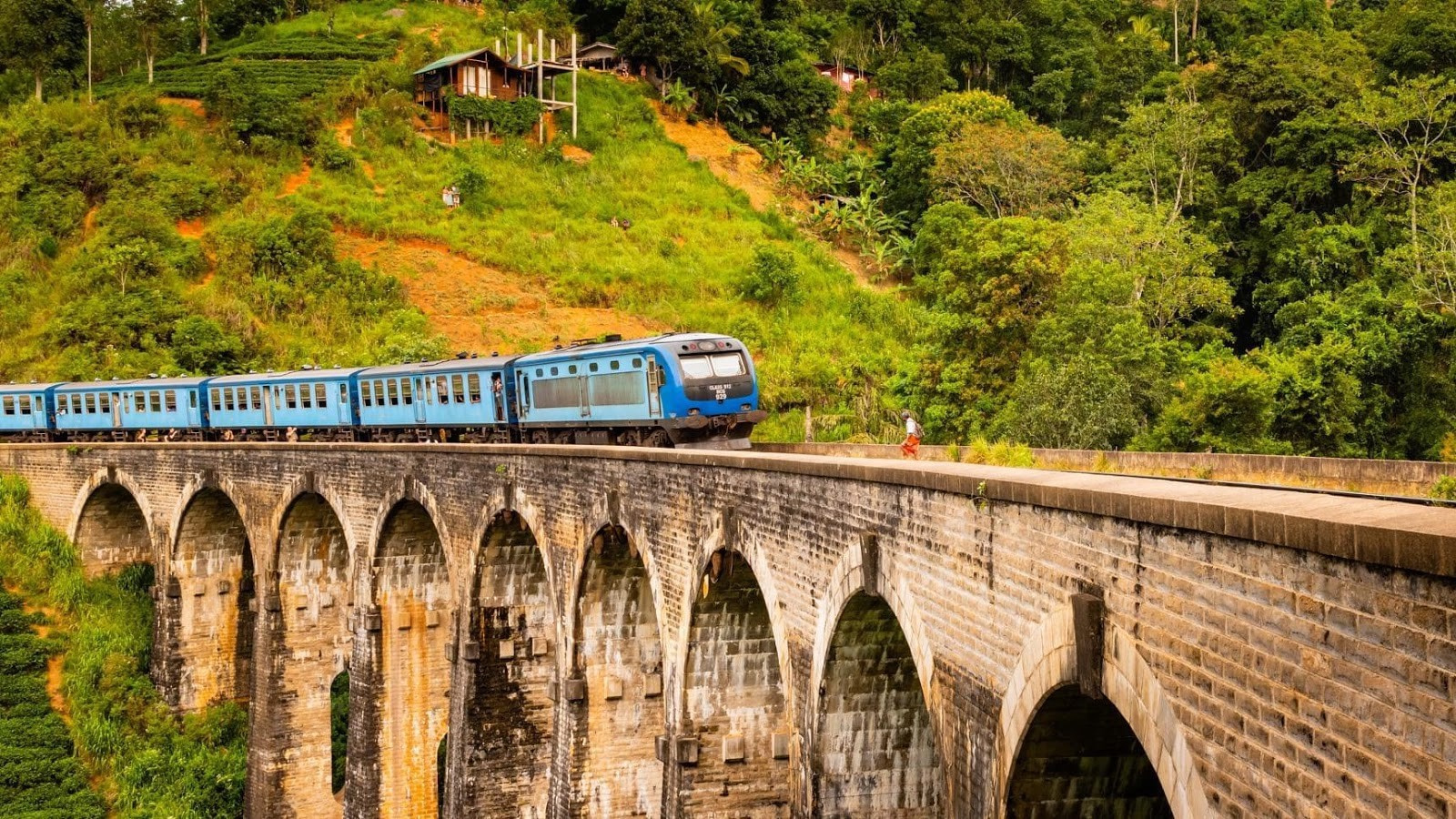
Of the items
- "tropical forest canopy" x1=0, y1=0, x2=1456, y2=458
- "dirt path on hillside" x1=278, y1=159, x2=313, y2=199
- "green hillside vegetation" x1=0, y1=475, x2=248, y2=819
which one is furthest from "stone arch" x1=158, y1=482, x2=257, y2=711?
"dirt path on hillside" x1=278, y1=159, x2=313, y2=199

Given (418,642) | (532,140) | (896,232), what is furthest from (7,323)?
(896,232)

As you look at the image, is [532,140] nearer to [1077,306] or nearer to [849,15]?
[849,15]

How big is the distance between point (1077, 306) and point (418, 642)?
14.9m

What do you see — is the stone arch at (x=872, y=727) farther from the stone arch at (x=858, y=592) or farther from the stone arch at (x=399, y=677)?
the stone arch at (x=399, y=677)

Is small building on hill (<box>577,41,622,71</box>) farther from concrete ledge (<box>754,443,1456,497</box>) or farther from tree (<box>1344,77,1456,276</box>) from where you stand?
concrete ledge (<box>754,443,1456,497</box>)

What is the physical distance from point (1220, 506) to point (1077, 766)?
3.34 metres

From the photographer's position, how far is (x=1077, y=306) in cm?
2809

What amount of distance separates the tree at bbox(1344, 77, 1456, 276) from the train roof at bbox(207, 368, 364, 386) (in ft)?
81.2

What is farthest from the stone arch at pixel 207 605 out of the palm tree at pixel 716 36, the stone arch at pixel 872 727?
the palm tree at pixel 716 36

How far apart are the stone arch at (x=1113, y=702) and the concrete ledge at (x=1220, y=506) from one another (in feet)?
2.57

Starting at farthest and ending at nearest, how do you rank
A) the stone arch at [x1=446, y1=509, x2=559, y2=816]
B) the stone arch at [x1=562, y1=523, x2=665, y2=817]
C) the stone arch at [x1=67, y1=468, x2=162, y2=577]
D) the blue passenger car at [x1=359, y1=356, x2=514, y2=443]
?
the stone arch at [x1=67, y1=468, x2=162, y2=577] < the blue passenger car at [x1=359, y1=356, x2=514, y2=443] < the stone arch at [x1=446, y1=509, x2=559, y2=816] < the stone arch at [x1=562, y1=523, x2=665, y2=817]

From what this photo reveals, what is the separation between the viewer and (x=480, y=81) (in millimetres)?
59875

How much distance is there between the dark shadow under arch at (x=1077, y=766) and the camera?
8992 mm

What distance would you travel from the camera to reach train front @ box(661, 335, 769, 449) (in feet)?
68.3
